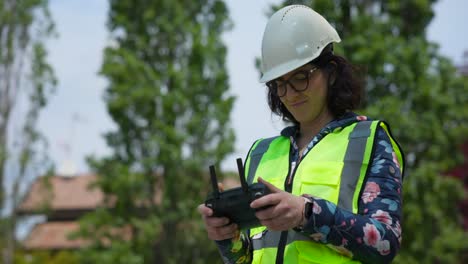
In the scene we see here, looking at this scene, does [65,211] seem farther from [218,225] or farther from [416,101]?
[218,225]

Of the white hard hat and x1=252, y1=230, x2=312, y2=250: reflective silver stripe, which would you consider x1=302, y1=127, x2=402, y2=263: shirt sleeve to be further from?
the white hard hat

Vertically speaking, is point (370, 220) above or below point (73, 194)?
above

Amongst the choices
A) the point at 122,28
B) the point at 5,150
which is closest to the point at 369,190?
the point at 122,28

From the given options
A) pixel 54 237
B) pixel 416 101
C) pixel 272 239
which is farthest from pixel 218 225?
pixel 54 237

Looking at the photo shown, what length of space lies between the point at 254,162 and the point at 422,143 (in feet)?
47.5

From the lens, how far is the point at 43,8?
80.2 ft

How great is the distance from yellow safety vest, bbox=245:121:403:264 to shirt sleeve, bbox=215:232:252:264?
0.05 m

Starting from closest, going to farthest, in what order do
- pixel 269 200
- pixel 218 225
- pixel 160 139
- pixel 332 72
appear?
pixel 269 200, pixel 218 225, pixel 332 72, pixel 160 139

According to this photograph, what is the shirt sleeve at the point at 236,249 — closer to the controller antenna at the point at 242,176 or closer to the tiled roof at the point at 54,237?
the controller antenna at the point at 242,176

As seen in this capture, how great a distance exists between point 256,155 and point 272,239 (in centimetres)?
43

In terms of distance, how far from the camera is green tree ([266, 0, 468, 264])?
16.2 meters

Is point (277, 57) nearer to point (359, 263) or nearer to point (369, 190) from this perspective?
point (369, 190)

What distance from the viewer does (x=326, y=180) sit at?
2551mm

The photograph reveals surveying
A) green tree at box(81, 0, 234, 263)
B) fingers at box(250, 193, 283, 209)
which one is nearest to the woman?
fingers at box(250, 193, 283, 209)
